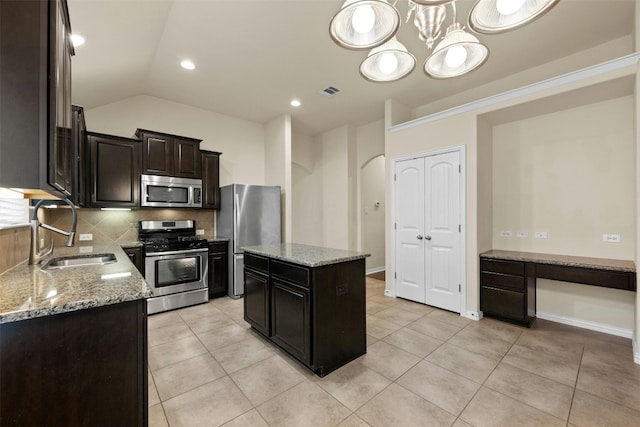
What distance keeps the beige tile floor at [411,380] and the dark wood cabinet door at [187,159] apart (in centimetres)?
225

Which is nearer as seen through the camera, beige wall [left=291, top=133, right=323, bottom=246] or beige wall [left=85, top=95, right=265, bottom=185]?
beige wall [left=85, top=95, right=265, bottom=185]

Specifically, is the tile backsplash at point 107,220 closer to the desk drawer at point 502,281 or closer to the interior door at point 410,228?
the interior door at point 410,228

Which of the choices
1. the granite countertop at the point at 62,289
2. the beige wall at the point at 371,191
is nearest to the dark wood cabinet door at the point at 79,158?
the granite countertop at the point at 62,289

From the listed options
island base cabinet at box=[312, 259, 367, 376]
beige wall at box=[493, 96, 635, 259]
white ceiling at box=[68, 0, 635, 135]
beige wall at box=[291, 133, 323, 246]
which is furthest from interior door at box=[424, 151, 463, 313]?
beige wall at box=[291, 133, 323, 246]

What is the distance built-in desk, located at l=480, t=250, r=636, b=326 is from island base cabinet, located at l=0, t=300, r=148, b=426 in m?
3.63

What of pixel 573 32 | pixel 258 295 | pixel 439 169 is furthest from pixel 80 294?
pixel 573 32

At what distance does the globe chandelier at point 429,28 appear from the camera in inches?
62.6

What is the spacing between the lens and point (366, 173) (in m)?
6.16

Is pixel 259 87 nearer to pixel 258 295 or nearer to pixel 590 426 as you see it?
pixel 258 295

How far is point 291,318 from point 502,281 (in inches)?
104

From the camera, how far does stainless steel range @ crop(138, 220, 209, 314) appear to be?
3648 mm

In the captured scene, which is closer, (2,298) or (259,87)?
(2,298)

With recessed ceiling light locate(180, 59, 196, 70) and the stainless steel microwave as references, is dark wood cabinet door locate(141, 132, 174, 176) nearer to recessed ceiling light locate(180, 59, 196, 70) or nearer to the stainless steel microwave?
the stainless steel microwave

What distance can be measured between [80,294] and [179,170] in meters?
3.29
